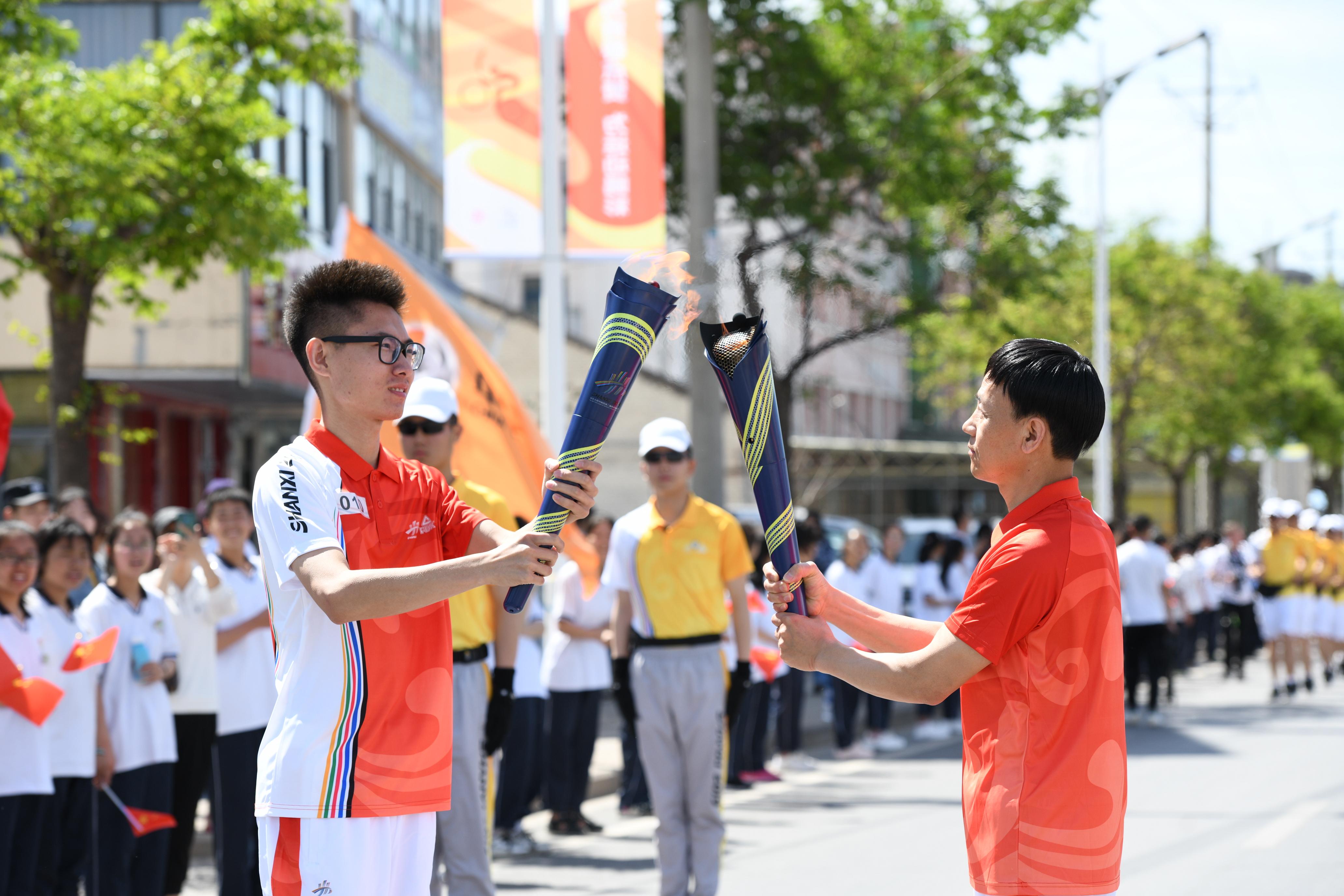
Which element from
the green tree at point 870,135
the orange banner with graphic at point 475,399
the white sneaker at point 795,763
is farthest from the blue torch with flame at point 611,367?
the green tree at point 870,135

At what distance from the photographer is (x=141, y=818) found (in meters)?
6.18

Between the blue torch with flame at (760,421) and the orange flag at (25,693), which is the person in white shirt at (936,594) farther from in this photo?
the blue torch with flame at (760,421)

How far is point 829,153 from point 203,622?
11236 mm

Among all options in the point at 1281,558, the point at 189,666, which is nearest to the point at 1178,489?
the point at 1281,558

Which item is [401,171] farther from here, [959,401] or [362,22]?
[959,401]

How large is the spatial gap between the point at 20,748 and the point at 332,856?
3285mm

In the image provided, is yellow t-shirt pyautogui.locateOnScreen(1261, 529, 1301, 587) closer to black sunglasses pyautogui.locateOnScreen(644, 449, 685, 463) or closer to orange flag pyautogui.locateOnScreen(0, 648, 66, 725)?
black sunglasses pyautogui.locateOnScreen(644, 449, 685, 463)

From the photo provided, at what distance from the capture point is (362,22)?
20.2 meters

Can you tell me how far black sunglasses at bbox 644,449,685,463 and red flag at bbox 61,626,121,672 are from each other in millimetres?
2350

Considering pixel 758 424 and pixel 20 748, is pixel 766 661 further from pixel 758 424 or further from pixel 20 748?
pixel 758 424

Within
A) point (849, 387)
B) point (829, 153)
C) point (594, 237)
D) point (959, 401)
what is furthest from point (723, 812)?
point (849, 387)

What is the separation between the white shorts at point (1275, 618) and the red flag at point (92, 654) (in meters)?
13.2

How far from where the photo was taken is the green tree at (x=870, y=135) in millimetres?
16469

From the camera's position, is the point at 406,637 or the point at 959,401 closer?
the point at 406,637
